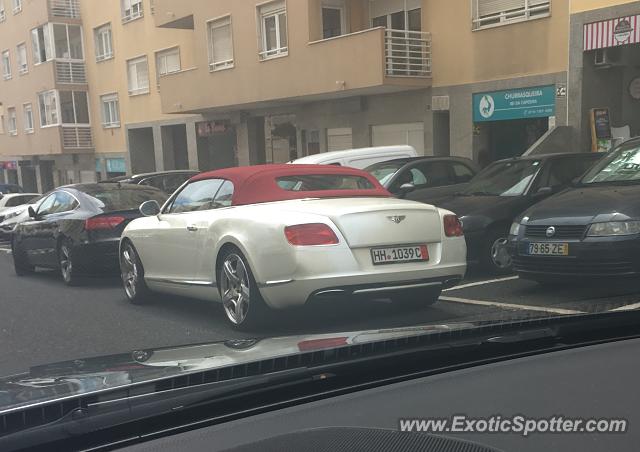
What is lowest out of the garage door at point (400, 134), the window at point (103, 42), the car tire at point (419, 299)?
the car tire at point (419, 299)

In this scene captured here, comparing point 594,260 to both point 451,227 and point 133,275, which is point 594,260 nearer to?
point 451,227

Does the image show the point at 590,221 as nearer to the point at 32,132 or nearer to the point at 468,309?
the point at 468,309

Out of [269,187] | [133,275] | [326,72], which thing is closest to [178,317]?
[133,275]

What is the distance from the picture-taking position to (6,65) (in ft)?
128

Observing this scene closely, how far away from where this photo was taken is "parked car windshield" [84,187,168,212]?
9203 millimetres

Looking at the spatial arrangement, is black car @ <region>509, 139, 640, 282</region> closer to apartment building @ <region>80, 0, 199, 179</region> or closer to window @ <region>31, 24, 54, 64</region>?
apartment building @ <region>80, 0, 199, 179</region>

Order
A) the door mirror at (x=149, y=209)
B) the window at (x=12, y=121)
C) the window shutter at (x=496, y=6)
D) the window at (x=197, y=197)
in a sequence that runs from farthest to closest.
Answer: the window at (x=12, y=121) < the window shutter at (x=496, y=6) < the door mirror at (x=149, y=209) < the window at (x=197, y=197)

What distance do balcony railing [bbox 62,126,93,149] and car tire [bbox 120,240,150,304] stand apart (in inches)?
1057

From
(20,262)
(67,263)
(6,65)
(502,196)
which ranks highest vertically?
(6,65)

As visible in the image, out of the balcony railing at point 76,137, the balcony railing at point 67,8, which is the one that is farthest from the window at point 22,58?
the balcony railing at point 76,137

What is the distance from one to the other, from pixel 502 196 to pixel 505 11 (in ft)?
28.3

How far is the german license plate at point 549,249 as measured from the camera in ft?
20.6

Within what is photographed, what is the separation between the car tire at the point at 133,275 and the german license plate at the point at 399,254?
3271mm

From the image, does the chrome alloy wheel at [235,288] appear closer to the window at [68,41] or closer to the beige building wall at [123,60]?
the beige building wall at [123,60]
